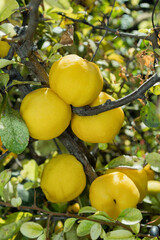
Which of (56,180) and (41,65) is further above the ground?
(41,65)

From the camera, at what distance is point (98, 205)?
0.70 metres

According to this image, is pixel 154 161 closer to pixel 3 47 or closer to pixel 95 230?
pixel 95 230

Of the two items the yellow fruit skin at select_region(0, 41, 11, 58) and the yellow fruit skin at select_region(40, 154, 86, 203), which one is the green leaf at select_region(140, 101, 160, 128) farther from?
the yellow fruit skin at select_region(0, 41, 11, 58)

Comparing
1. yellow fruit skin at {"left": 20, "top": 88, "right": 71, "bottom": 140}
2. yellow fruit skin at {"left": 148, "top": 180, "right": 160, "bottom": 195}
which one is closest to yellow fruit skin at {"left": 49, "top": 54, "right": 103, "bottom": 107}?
yellow fruit skin at {"left": 20, "top": 88, "right": 71, "bottom": 140}

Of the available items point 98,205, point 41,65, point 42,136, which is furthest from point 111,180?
point 41,65

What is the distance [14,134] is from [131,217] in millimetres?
304

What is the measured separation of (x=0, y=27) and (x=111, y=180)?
0.43m

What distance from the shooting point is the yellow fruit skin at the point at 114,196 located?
689 mm

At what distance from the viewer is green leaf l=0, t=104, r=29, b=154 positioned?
2.06ft

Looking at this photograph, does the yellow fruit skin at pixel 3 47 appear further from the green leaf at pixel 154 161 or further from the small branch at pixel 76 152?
the green leaf at pixel 154 161

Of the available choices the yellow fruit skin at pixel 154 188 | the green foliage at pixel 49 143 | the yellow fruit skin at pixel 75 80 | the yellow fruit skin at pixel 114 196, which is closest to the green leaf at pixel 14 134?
the green foliage at pixel 49 143

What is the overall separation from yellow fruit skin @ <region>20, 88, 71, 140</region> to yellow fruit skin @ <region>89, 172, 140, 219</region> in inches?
7.1

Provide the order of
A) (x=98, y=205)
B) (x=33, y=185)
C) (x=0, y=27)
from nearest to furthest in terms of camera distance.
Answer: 1. (x=0, y=27)
2. (x=98, y=205)
3. (x=33, y=185)

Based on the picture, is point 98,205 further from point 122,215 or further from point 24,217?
point 24,217
